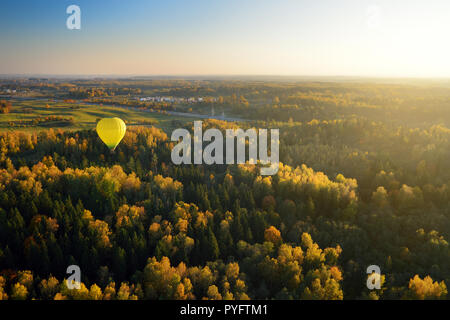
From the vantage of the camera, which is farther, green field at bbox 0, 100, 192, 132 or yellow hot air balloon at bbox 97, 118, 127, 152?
green field at bbox 0, 100, 192, 132

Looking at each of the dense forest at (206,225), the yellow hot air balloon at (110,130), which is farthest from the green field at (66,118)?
the yellow hot air balloon at (110,130)

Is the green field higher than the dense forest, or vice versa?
the green field

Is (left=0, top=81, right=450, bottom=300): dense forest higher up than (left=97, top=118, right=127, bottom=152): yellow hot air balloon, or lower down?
lower down

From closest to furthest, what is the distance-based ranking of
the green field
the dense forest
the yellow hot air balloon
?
the dense forest, the yellow hot air balloon, the green field

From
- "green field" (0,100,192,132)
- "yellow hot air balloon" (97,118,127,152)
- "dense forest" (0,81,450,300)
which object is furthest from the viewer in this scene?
"green field" (0,100,192,132)

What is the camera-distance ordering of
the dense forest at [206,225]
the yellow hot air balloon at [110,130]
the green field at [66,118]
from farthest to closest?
the green field at [66,118] < the yellow hot air balloon at [110,130] < the dense forest at [206,225]

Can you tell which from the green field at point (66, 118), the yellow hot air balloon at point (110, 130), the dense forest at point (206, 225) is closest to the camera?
the dense forest at point (206, 225)

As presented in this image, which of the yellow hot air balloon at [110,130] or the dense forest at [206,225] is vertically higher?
the yellow hot air balloon at [110,130]

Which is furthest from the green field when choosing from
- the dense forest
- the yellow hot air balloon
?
the yellow hot air balloon

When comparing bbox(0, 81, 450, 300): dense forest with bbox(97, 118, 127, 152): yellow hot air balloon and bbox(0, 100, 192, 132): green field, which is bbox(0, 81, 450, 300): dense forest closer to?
bbox(97, 118, 127, 152): yellow hot air balloon

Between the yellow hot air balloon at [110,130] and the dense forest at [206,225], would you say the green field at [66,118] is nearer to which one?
the dense forest at [206,225]
